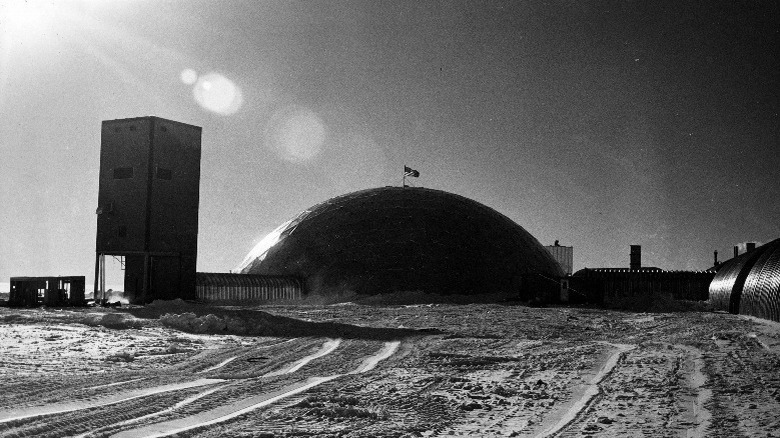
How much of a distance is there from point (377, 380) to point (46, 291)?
27845mm

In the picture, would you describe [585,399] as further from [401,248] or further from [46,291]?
[401,248]

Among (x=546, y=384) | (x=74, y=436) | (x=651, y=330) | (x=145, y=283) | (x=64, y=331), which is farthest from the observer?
(x=145, y=283)

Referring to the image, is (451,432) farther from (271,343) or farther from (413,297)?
(413,297)

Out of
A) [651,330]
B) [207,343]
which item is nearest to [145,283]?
[207,343]

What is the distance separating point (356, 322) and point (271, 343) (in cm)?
753

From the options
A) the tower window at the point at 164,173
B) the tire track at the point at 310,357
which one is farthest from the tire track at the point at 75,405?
the tower window at the point at 164,173

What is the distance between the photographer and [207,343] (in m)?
19.2

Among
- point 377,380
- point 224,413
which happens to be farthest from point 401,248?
point 224,413

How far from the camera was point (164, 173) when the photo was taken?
38.2 m

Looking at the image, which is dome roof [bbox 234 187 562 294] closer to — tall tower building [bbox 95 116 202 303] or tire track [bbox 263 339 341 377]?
tall tower building [bbox 95 116 202 303]

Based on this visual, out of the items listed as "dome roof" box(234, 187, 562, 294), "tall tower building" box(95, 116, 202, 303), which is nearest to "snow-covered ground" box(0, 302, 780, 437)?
"tall tower building" box(95, 116, 202, 303)

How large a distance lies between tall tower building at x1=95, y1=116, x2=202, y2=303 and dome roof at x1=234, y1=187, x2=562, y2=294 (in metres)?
10.8

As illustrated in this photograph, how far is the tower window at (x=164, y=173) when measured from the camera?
125 ft

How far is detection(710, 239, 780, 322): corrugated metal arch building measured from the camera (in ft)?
90.4
